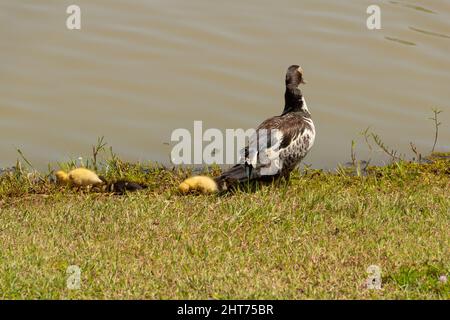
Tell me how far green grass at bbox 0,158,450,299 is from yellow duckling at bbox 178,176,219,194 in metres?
0.10

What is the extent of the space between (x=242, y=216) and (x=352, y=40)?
5.50m

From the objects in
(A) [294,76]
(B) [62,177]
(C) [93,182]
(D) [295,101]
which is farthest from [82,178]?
(A) [294,76]

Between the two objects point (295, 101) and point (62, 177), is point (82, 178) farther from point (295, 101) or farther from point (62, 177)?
point (295, 101)

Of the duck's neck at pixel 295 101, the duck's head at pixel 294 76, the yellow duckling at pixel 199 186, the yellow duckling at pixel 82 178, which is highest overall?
the duck's head at pixel 294 76

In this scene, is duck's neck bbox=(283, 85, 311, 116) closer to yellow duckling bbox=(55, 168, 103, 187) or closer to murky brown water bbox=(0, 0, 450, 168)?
murky brown water bbox=(0, 0, 450, 168)

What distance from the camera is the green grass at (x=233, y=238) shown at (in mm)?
7195

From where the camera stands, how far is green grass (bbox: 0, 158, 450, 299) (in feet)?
23.6

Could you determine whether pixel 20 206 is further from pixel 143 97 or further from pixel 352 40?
pixel 352 40

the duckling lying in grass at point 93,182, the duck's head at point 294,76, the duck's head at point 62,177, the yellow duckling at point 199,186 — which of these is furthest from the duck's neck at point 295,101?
the duck's head at point 62,177

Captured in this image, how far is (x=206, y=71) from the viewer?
13.0 metres

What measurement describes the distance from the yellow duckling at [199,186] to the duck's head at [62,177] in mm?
1085

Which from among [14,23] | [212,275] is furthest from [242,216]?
[14,23]

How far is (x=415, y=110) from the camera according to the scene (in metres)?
12.6

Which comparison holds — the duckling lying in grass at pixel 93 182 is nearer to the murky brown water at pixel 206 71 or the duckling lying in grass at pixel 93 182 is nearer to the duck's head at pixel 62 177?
the duck's head at pixel 62 177
